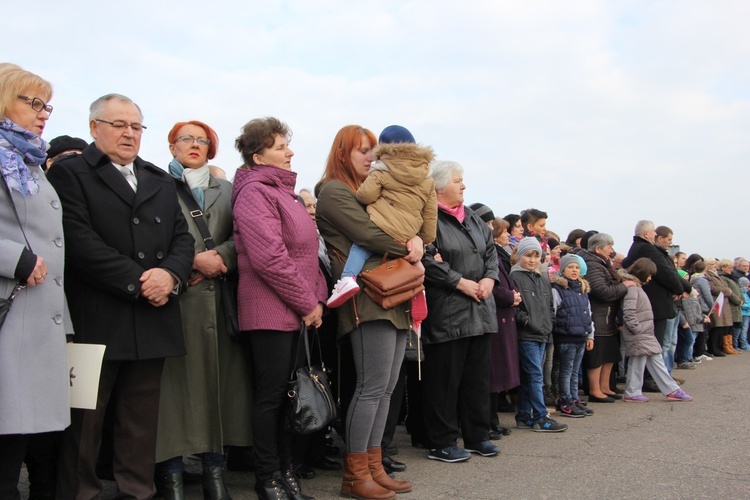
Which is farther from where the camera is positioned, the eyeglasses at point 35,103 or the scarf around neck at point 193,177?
the scarf around neck at point 193,177

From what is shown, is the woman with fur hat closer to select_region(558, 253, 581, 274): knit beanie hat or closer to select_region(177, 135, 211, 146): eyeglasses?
select_region(177, 135, 211, 146): eyeglasses

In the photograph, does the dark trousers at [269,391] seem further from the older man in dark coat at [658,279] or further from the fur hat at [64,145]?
the older man in dark coat at [658,279]

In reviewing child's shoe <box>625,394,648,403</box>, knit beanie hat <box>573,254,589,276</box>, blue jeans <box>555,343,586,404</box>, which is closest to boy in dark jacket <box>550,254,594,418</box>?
blue jeans <box>555,343,586,404</box>

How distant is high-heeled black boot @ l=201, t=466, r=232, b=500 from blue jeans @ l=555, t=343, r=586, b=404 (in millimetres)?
4416

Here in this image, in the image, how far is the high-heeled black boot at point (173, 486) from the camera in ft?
13.4

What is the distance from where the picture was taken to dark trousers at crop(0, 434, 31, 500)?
3.25 metres

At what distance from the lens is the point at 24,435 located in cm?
334

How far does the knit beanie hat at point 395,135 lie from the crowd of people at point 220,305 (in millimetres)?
11

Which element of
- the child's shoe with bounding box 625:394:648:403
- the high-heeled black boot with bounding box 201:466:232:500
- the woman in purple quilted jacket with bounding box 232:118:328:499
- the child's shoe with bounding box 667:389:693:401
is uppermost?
the woman in purple quilted jacket with bounding box 232:118:328:499

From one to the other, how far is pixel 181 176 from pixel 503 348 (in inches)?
132

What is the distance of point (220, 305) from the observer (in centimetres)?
443

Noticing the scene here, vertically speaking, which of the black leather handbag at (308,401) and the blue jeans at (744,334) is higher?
the black leather handbag at (308,401)

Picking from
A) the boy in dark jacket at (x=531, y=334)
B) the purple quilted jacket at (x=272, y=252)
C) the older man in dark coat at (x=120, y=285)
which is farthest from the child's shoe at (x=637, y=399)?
the older man in dark coat at (x=120, y=285)

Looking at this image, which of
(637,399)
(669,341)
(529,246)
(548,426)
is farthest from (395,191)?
(669,341)
